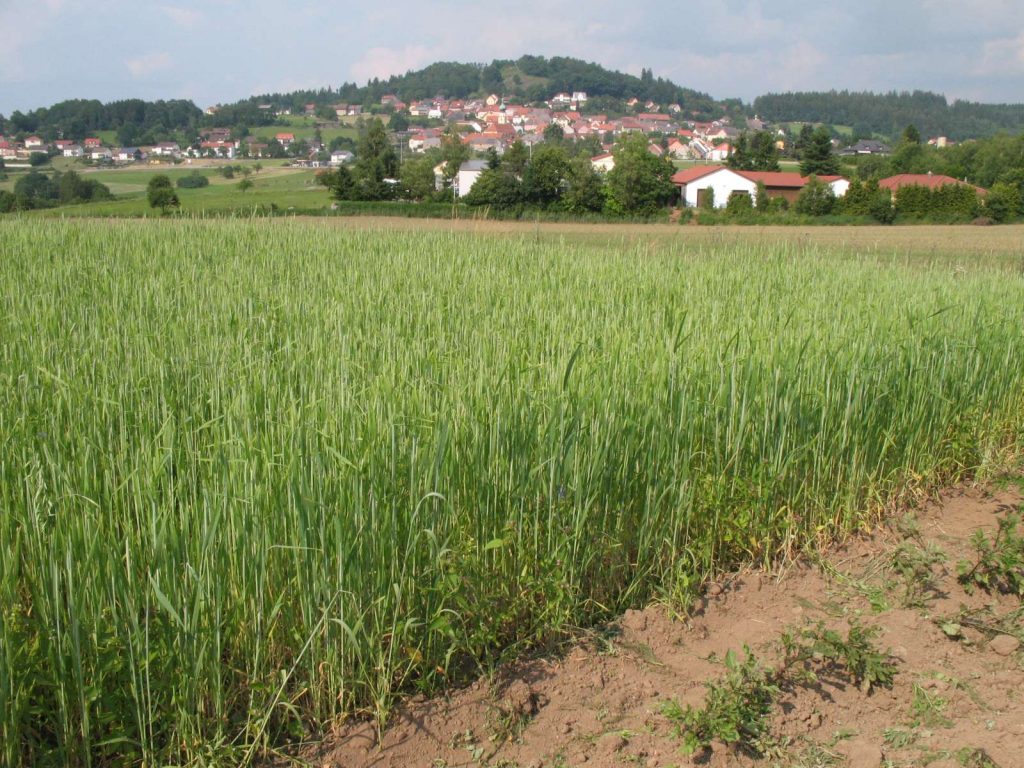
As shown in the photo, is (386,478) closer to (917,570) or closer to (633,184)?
(917,570)

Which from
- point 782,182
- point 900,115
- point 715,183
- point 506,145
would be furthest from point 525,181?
point 900,115

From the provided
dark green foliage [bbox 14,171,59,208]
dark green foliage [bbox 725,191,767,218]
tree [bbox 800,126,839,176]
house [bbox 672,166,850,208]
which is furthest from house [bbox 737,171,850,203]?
dark green foliage [bbox 14,171,59,208]

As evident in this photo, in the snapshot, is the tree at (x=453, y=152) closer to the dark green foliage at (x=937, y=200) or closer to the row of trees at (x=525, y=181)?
the row of trees at (x=525, y=181)

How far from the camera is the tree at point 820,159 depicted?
72.1m

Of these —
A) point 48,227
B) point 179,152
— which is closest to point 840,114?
point 179,152

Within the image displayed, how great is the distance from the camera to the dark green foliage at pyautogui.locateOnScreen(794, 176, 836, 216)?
46.6m

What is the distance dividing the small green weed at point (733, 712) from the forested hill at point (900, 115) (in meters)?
169

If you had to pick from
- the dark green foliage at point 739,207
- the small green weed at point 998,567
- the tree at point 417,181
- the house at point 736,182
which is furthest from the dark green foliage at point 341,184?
the small green weed at point 998,567

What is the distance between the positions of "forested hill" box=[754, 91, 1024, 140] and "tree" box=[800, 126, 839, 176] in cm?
9095

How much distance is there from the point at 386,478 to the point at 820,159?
3041 inches

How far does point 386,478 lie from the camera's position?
2686 millimetres

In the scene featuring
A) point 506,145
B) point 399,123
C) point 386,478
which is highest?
point 399,123

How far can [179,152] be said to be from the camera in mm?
71250

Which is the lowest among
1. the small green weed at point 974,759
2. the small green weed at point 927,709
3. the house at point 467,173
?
the small green weed at point 927,709
